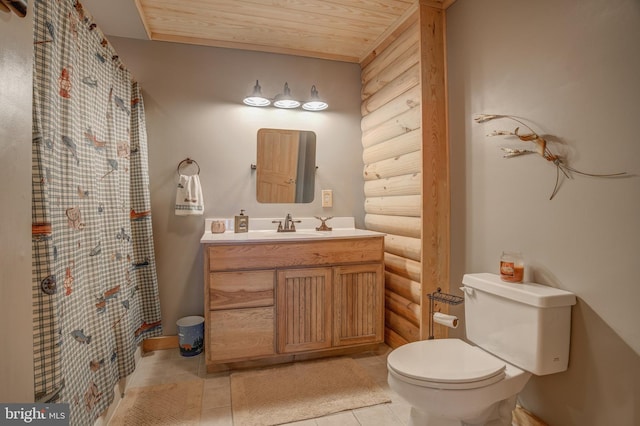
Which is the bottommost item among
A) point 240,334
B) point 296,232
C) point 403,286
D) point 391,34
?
point 240,334

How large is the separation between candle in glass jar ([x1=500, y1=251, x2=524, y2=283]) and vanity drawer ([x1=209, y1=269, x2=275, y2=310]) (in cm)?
137

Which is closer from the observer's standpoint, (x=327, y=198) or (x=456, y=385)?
(x=456, y=385)

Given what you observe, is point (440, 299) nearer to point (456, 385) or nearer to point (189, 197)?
point (456, 385)

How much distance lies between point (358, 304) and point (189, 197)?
60.4 inches

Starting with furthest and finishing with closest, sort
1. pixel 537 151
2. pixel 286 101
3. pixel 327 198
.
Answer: pixel 327 198
pixel 286 101
pixel 537 151

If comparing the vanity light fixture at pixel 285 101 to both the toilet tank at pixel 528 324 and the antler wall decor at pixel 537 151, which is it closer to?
the antler wall decor at pixel 537 151

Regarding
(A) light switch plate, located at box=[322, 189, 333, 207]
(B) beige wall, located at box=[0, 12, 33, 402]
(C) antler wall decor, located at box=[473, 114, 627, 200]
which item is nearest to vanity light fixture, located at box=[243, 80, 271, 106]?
(A) light switch plate, located at box=[322, 189, 333, 207]

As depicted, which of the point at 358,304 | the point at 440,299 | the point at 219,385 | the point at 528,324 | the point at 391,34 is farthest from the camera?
the point at 391,34

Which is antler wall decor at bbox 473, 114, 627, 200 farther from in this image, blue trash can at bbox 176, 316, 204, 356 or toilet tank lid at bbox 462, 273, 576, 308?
blue trash can at bbox 176, 316, 204, 356

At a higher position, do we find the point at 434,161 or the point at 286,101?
the point at 286,101

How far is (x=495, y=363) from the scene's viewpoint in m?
1.43

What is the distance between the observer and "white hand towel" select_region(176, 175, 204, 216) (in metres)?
2.54

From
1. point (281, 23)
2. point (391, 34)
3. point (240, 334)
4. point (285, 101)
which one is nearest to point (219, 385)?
point (240, 334)

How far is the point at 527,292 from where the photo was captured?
4.61 feet
